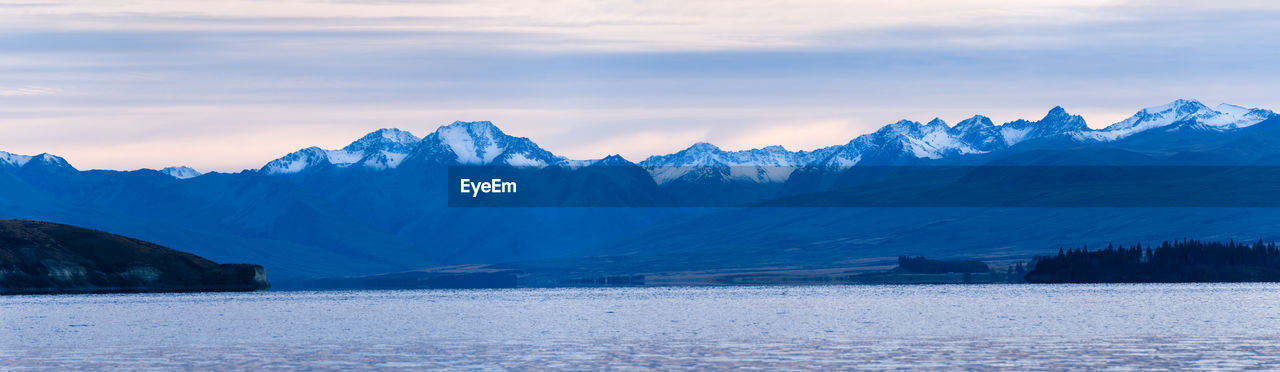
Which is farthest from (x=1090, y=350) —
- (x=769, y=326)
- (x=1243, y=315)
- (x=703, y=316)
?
(x=703, y=316)

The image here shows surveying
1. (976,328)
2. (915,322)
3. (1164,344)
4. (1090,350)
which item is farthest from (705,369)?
(915,322)

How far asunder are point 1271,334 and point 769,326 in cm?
4133

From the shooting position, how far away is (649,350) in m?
104

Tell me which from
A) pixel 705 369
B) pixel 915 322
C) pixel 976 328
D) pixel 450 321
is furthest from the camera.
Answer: pixel 450 321

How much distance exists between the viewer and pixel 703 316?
16988cm

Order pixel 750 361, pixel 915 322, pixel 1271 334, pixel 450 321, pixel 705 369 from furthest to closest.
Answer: pixel 450 321 → pixel 915 322 → pixel 1271 334 → pixel 750 361 → pixel 705 369

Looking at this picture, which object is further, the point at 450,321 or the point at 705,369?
the point at 450,321

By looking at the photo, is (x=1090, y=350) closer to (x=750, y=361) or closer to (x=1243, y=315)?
(x=750, y=361)

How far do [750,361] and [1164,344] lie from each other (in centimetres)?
2995

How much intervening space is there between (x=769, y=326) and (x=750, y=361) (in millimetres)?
46915

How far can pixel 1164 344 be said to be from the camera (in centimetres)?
10512

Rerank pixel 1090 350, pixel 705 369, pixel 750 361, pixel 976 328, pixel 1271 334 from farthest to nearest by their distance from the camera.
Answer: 1. pixel 976 328
2. pixel 1271 334
3. pixel 1090 350
4. pixel 750 361
5. pixel 705 369

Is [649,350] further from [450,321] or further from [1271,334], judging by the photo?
[450,321]

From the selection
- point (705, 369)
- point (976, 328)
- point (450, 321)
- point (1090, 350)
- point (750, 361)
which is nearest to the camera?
point (705, 369)
